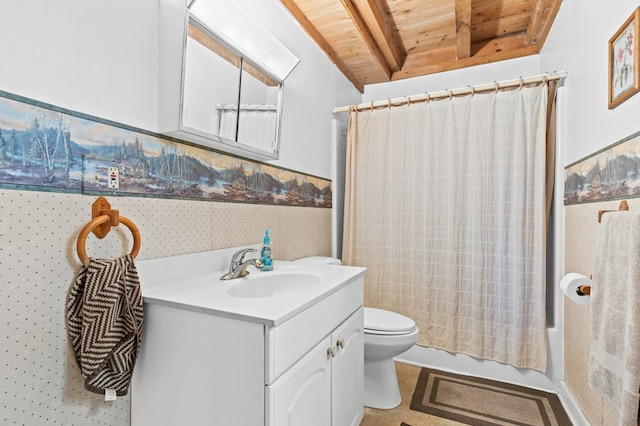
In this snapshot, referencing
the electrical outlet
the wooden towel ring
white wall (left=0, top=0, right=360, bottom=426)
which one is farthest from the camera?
the electrical outlet

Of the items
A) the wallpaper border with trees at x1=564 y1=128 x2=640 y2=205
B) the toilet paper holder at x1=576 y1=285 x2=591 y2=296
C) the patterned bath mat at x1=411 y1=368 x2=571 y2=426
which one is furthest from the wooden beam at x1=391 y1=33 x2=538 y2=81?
the patterned bath mat at x1=411 y1=368 x2=571 y2=426

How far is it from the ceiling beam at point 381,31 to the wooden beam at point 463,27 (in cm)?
51

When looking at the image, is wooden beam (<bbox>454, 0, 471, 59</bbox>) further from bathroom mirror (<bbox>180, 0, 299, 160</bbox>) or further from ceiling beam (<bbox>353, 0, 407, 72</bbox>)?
bathroom mirror (<bbox>180, 0, 299, 160</bbox>)

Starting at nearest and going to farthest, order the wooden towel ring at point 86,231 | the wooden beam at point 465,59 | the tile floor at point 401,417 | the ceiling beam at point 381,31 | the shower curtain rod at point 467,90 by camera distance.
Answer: the wooden towel ring at point 86,231
the tile floor at point 401,417
the shower curtain rod at point 467,90
the ceiling beam at point 381,31
the wooden beam at point 465,59

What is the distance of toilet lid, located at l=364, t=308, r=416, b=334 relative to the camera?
5.74 feet

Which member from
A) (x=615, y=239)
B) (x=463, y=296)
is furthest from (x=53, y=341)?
(x=463, y=296)

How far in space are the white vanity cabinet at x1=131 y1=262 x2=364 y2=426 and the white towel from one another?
2.83 feet

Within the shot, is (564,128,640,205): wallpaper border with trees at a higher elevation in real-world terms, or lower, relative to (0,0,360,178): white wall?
lower

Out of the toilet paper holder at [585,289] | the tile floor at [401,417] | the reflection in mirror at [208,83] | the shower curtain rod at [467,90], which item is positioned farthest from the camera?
the shower curtain rod at [467,90]

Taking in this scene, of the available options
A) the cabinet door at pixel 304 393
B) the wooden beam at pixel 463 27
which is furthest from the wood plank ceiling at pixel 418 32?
the cabinet door at pixel 304 393

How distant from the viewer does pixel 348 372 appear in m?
1.40

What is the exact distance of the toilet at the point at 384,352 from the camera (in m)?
1.73

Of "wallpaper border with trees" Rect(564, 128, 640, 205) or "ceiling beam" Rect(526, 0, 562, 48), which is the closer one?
"wallpaper border with trees" Rect(564, 128, 640, 205)

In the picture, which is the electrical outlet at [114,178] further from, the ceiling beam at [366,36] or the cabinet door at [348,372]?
the ceiling beam at [366,36]
